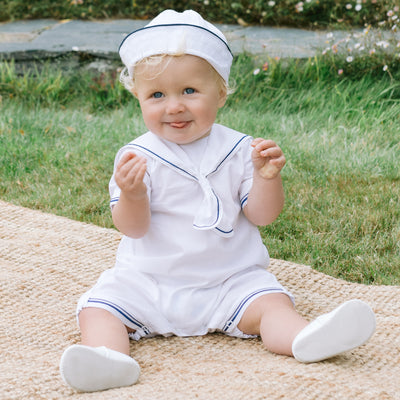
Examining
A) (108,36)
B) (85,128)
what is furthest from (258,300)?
(108,36)

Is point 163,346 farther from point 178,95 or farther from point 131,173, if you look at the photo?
point 178,95

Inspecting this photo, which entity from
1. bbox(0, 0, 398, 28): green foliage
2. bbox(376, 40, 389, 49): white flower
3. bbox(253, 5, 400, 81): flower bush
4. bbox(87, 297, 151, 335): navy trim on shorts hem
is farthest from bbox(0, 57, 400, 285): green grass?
bbox(0, 0, 398, 28): green foliage

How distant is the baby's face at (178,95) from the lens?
1.76m

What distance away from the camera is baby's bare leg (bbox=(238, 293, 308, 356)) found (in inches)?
66.7

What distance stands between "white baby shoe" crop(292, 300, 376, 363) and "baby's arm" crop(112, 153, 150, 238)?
499 millimetres

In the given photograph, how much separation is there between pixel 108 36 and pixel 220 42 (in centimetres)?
360

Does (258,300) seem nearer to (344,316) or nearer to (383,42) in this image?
(344,316)

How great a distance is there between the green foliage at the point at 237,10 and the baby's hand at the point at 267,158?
313 cm

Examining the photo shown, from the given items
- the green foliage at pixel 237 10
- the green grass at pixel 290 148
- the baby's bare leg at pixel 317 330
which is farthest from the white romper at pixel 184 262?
the green foliage at pixel 237 10

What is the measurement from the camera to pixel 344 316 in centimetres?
155

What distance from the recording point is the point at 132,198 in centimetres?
174

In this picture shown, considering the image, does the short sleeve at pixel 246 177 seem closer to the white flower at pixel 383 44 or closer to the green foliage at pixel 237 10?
the white flower at pixel 383 44

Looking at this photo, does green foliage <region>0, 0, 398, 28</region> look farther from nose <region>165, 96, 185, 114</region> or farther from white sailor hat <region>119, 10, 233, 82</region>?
nose <region>165, 96, 185, 114</region>

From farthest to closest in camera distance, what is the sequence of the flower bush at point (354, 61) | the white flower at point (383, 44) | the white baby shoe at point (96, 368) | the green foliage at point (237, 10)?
the green foliage at point (237, 10)
the flower bush at point (354, 61)
the white flower at point (383, 44)
the white baby shoe at point (96, 368)
